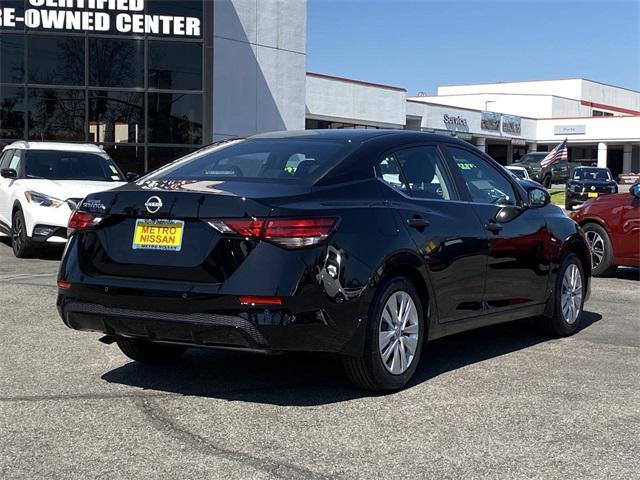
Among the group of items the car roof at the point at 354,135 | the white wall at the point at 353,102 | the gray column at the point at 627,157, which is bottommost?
the car roof at the point at 354,135

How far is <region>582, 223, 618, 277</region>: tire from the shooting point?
35.8 ft

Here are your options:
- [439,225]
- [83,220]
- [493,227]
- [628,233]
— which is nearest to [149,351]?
[83,220]

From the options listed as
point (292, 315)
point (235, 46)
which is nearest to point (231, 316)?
point (292, 315)

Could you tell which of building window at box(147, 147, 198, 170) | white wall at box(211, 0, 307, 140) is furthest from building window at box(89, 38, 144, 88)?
white wall at box(211, 0, 307, 140)

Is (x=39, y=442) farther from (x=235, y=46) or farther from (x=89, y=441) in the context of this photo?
(x=235, y=46)

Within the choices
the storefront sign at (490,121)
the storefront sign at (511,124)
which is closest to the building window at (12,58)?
the storefront sign at (490,121)

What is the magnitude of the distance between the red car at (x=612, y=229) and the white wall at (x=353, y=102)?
2889 cm

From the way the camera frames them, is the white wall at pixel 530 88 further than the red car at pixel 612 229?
Yes

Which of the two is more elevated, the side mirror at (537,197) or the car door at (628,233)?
the side mirror at (537,197)

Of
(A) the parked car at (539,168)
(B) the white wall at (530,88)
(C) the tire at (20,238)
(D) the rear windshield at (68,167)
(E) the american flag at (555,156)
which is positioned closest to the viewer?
(C) the tire at (20,238)

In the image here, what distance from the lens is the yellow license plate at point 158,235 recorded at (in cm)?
471

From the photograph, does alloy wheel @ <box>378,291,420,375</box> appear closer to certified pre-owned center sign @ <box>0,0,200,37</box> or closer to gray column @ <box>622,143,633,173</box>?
certified pre-owned center sign @ <box>0,0,200,37</box>

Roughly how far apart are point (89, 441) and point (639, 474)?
2.57 metres

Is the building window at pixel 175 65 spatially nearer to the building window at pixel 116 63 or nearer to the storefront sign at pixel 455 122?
the building window at pixel 116 63
